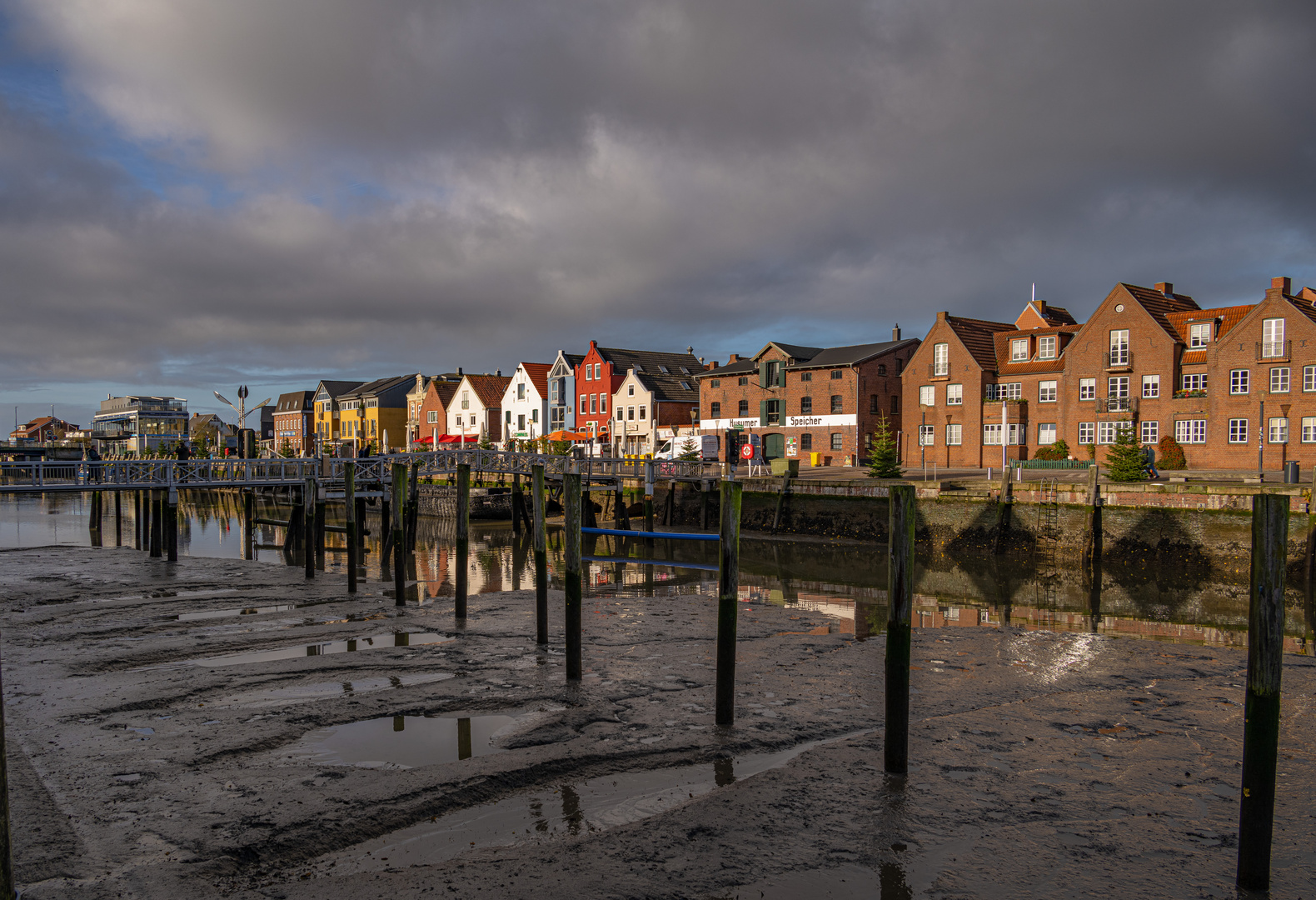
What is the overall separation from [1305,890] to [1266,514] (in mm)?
2680

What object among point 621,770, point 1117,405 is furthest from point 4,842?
point 1117,405

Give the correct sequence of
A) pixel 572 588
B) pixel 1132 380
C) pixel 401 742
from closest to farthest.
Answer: pixel 401 742 < pixel 572 588 < pixel 1132 380

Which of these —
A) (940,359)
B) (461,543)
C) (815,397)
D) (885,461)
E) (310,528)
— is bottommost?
(310,528)

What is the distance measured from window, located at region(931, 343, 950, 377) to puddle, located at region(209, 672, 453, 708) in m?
47.6

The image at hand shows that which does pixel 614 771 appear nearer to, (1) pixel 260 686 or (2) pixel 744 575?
(1) pixel 260 686

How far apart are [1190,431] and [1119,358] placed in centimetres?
560

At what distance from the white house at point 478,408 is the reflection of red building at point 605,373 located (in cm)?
1424

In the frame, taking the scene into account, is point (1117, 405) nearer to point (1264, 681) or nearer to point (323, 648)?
point (323, 648)

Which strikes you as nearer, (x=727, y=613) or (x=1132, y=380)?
(x=727, y=613)

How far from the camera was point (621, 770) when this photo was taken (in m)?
7.76

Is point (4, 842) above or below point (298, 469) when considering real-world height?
below

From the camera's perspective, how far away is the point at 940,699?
10.3m

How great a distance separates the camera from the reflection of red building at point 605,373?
69.4 metres

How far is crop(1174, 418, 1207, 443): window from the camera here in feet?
138
